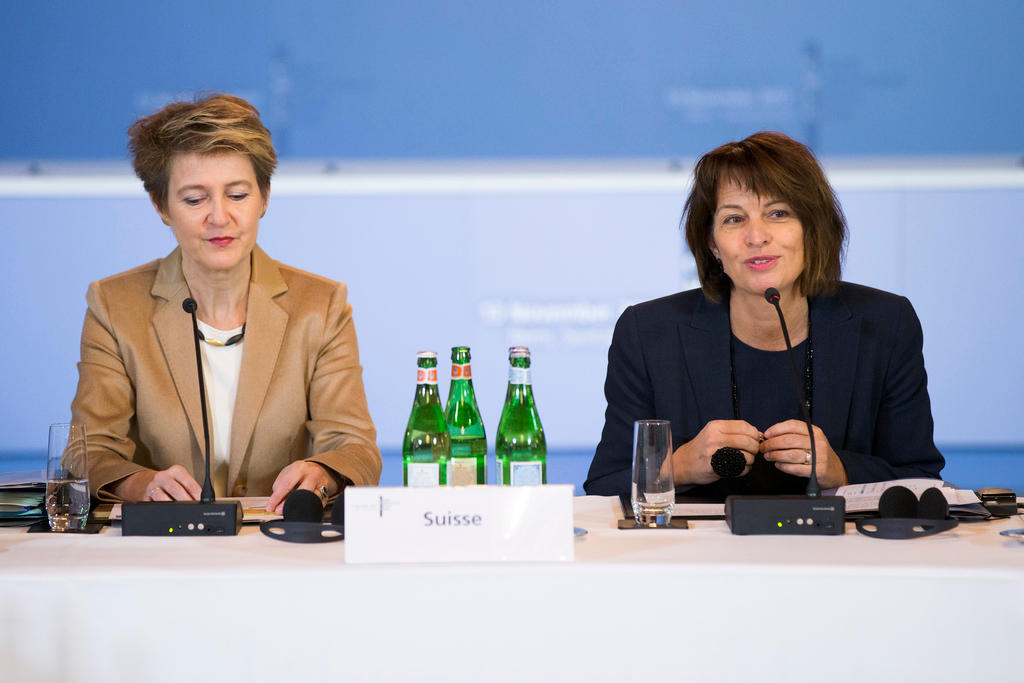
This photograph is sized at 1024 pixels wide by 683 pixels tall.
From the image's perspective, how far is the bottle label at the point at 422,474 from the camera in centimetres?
146

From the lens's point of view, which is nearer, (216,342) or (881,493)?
(881,493)

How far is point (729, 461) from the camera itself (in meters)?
1.57

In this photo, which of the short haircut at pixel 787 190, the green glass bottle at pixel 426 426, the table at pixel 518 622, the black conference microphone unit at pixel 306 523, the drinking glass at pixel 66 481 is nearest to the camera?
the table at pixel 518 622

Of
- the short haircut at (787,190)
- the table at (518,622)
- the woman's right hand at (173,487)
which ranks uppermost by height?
the short haircut at (787,190)

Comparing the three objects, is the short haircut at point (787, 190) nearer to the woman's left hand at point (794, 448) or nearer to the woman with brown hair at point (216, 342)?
the woman's left hand at point (794, 448)

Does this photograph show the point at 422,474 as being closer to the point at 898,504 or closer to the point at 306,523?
the point at 306,523

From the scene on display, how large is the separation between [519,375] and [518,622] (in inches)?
18.5

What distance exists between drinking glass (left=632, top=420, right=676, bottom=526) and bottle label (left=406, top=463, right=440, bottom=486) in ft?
0.95

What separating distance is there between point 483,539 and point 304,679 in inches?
9.8

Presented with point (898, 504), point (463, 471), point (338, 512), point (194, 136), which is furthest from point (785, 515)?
point (194, 136)

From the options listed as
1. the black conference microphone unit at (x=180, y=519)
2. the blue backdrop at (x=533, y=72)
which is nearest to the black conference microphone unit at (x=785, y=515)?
the black conference microphone unit at (x=180, y=519)

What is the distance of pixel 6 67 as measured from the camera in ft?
13.6

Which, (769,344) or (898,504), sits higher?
(769,344)

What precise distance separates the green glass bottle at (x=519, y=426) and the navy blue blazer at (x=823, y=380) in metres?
0.23
